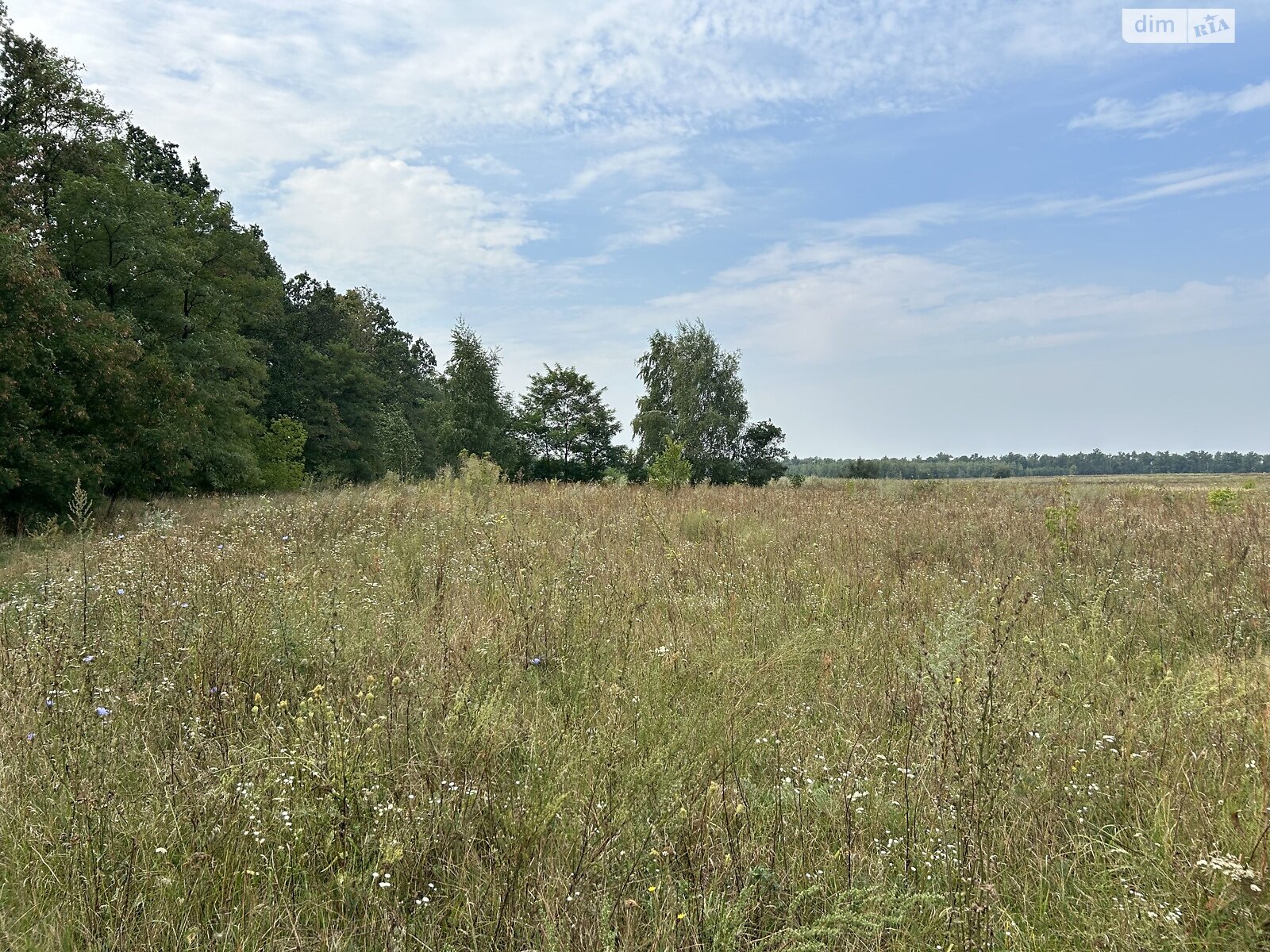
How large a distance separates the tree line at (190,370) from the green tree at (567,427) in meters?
0.13

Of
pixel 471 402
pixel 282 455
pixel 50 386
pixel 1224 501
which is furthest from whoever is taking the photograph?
pixel 471 402

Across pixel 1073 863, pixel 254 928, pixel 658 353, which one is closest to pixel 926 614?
pixel 1073 863

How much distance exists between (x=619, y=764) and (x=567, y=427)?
42.8 meters

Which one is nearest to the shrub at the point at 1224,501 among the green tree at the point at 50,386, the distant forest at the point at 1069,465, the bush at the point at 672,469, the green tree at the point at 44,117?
the bush at the point at 672,469

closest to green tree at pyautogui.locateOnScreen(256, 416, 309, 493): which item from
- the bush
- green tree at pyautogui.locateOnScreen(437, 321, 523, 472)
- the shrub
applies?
green tree at pyautogui.locateOnScreen(437, 321, 523, 472)

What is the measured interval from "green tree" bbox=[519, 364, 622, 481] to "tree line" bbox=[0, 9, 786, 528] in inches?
5.0

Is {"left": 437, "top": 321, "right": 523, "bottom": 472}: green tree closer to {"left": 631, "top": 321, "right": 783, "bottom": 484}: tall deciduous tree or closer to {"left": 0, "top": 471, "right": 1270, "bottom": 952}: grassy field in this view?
{"left": 631, "top": 321, "right": 783, "bottom": 484}: tall deciduous tree

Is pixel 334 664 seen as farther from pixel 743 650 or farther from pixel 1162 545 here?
pixel 1162 545

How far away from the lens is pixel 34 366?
12.6 metres

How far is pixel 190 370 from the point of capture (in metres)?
18.8

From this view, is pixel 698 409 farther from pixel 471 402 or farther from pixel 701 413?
pixel 471 402

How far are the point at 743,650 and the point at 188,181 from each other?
37.8 meters

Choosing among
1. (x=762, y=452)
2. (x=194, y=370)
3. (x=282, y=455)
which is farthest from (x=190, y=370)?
(x=762, y=452)

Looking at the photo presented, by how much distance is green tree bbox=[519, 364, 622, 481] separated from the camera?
44188 millimetres
